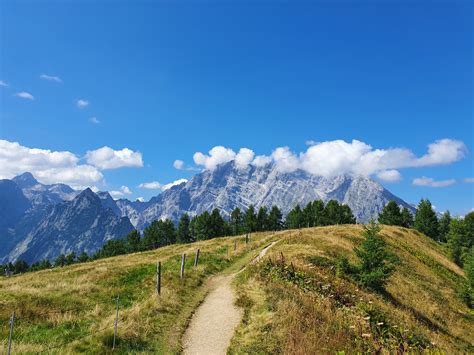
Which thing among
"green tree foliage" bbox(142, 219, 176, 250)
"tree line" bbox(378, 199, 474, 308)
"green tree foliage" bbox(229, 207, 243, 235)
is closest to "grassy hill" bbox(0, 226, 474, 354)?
"tree line" bbox(378, 199, 474, 308)

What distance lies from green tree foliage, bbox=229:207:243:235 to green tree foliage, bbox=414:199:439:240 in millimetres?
58220

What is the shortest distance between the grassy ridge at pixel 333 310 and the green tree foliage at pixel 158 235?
287 feet

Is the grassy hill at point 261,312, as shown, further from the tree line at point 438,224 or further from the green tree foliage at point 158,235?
the green tree foliage at point 158,235

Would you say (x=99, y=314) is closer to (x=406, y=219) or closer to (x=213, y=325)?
(x=213, y=325)

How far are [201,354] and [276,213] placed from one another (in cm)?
11383

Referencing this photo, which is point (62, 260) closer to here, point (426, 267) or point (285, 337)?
point (426, 267)

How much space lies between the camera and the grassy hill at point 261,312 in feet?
47.6

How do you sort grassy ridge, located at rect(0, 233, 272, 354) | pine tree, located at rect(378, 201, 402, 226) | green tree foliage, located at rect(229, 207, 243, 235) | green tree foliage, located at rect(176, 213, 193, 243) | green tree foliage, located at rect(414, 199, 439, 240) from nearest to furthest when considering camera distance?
1. grassy ridge, located at rect(0, 233, 272, 354)
2. green tree foliage, located at rect(414, 199, 439, 240)
3. pine tree, located at rect(378, 201, 402, 226)
4. green tree foliage, located at rect(229, 207, 243, 235)
5. green tree foliage, located at rect(176, 213, 193, 243)

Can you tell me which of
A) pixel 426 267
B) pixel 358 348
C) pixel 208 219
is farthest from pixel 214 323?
pixel 208 219

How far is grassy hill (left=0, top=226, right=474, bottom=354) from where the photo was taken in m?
14.5

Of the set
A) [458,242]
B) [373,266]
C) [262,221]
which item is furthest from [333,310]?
[262,221]

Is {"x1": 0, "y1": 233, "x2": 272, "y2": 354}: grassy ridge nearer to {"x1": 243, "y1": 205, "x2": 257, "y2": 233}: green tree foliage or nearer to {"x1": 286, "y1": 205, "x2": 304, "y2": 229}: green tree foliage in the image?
{"x1": 243, "y1": 205, "x2": 257, "y2": 233}: green tree foliage

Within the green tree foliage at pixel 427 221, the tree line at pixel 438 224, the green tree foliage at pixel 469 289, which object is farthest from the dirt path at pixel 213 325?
the green tree foliage at pixel 427 221

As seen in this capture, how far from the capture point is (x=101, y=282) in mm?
27359
